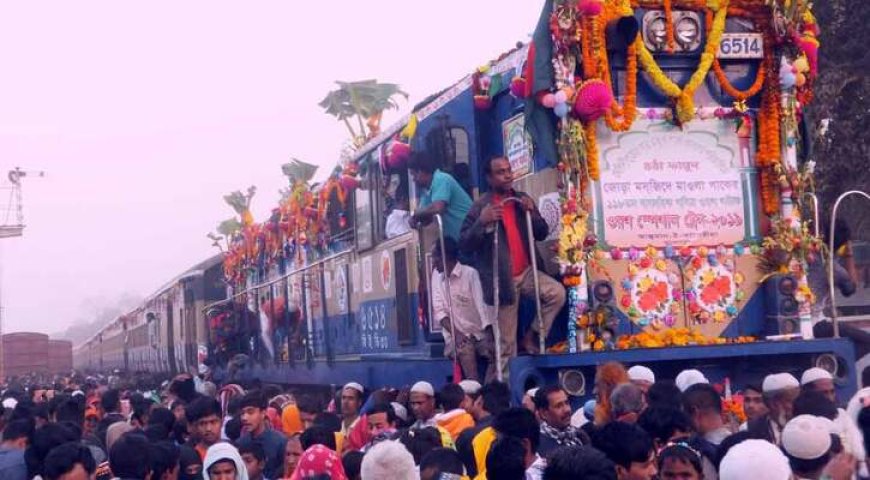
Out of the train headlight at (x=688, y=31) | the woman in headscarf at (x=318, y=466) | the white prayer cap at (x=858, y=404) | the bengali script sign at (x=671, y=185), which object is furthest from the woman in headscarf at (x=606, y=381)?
the train headlight at (x=688, y=31)

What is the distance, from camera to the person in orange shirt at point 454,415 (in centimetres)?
703

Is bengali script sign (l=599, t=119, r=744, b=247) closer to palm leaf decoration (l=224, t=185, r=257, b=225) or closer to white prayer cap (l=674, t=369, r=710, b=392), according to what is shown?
white prayer cap (l=674, t=369, r=710, b=392)

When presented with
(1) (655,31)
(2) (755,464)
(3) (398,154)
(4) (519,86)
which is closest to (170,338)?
(3) (398,154)

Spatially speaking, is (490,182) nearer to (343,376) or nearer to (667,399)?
(667,399)

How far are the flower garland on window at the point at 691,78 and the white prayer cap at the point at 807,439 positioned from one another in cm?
475

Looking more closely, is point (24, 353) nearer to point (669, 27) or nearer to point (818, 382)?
point (669, 27)

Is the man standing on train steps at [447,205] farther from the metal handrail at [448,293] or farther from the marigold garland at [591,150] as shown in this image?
the marigold garland at [591,150]

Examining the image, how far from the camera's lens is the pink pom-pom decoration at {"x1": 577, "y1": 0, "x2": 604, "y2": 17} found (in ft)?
27.0

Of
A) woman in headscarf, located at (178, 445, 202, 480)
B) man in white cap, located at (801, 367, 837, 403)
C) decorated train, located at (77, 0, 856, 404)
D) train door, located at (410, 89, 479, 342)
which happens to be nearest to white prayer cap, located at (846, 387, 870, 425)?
man in white cap, located at (801, 367, 837, 403)

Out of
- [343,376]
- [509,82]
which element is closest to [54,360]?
[343,376]

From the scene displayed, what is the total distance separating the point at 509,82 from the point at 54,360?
5372cm

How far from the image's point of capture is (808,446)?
14.1 ft

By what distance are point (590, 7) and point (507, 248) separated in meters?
1.94

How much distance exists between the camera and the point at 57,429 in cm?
667
